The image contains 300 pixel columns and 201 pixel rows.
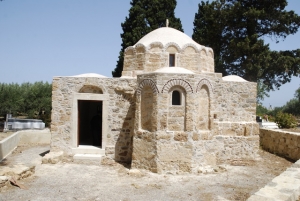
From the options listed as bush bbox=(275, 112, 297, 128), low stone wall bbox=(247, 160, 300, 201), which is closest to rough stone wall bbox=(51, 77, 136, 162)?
low stone wall bbox=(247, 160, 300, 201)

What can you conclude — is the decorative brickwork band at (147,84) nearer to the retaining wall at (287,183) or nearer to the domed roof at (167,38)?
the domed roof at (167,38)

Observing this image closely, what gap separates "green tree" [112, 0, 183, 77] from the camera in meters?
19.7

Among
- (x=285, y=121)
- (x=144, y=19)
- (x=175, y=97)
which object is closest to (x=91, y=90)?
(x=175, y=97)

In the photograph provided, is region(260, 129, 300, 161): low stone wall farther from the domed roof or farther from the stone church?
the domed roof

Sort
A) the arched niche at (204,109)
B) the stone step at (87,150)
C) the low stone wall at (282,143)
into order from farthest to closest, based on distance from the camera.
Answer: the low stone wall at (282,143)
the stone step at (87,150)
the arched niche at (204,109)

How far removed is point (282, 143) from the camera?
1078cm

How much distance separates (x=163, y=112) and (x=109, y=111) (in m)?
2.14

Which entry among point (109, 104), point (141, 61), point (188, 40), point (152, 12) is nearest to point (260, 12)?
point (152, 12)

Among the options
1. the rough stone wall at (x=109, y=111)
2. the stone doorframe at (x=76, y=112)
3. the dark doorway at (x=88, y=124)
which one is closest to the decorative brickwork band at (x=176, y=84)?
the rough stone wall at (x=109, y=111)

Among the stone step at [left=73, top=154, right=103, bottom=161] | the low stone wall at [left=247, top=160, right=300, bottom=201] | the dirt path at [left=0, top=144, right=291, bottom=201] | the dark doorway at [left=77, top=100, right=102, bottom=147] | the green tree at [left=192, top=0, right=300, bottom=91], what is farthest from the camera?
the green tree at [left=192, top=0, right=300, bottom=91]

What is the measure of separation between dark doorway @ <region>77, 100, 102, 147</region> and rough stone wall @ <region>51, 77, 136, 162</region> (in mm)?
1281

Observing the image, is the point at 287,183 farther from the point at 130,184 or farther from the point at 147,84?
the point at 147,84

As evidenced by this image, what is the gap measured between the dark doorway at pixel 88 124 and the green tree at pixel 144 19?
8.28m

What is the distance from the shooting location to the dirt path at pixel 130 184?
5.82 m
